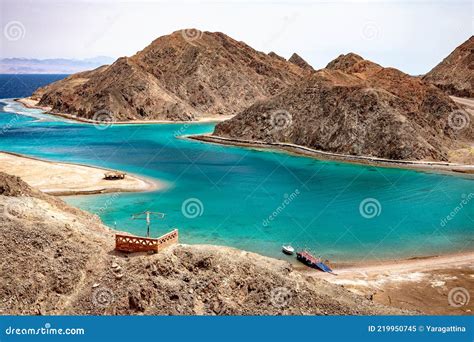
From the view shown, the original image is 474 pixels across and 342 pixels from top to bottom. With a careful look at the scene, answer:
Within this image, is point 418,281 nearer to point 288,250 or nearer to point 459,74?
point 288,250

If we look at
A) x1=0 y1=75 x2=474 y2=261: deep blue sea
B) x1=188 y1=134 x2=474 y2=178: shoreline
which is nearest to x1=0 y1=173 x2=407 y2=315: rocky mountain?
x1=0 y1=75 x2=474 y2=261: deep blue sea

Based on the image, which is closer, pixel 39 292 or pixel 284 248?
pixel 39 292

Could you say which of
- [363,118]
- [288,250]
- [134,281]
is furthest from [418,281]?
[363,118]

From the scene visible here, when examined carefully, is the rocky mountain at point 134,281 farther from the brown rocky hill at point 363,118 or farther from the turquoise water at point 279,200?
the brown rocky hill at point 363,118

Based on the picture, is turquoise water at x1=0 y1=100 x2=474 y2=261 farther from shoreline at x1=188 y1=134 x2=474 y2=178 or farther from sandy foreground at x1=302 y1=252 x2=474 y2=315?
shoreline at x1=188 y1=134 x2=474 y2=178

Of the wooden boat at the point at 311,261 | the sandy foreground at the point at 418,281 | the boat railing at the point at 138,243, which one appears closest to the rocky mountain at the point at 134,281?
the boat railing at the point at 138,243

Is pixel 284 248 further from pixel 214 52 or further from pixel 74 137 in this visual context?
pixel 214 52

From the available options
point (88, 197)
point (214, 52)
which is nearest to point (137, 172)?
point (88, 197)
